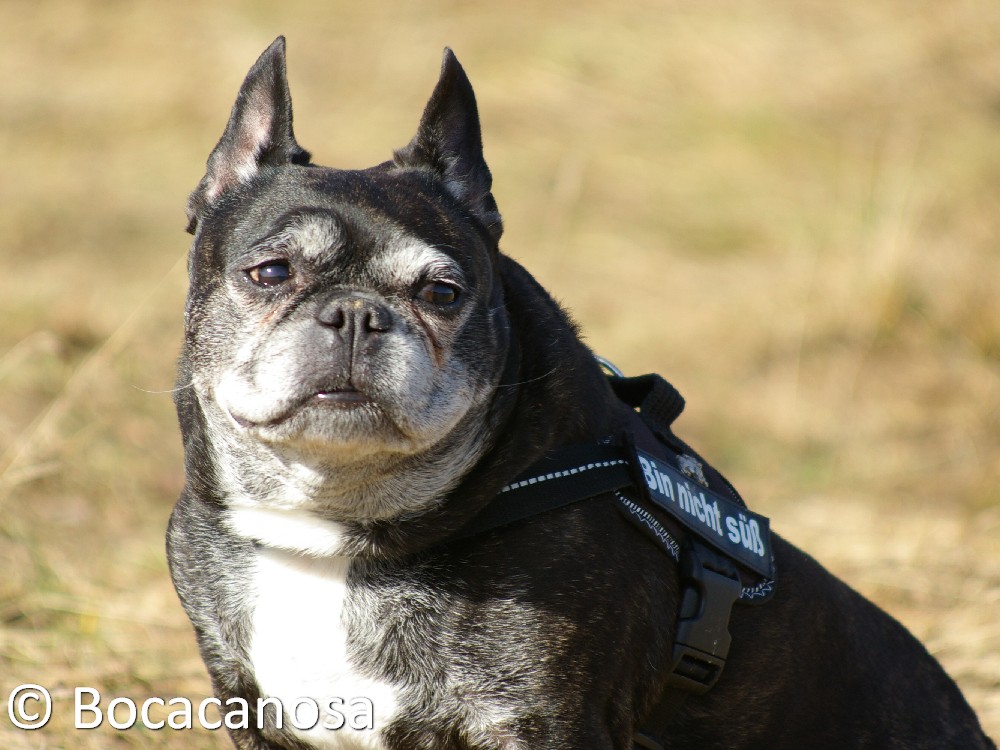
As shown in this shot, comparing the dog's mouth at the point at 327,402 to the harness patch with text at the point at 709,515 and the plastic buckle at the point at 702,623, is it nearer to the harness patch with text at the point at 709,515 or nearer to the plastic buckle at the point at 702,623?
the harness patch with text at the point at 709,515

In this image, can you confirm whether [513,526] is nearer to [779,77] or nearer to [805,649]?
[805,649]

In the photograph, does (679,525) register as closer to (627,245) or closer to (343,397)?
(343,397)

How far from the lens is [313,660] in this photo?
10.3 feet

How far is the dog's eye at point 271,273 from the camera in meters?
3.22

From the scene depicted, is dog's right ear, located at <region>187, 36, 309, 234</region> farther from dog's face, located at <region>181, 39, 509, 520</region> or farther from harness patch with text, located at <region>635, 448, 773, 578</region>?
harness patch with text, located at <region>635, 448, 773, 578</region>

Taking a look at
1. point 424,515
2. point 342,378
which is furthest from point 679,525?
point 342,378

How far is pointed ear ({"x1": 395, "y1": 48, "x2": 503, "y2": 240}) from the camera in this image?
354cm

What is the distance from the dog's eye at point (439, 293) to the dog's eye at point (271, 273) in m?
0.36

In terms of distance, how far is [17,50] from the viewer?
45.2ft

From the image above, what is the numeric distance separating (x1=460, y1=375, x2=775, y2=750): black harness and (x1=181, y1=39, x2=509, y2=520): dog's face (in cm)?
23

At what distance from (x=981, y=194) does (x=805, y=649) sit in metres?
8.37

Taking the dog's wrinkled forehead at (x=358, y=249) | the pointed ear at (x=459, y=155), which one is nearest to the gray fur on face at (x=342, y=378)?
the dog's wrinkled forehead at (x=358, y=249)

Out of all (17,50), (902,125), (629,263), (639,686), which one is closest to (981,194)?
(902,125)

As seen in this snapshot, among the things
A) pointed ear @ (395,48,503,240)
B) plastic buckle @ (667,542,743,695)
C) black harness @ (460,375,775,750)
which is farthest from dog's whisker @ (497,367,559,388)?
plastic buckle @ (667,542,743,695)
